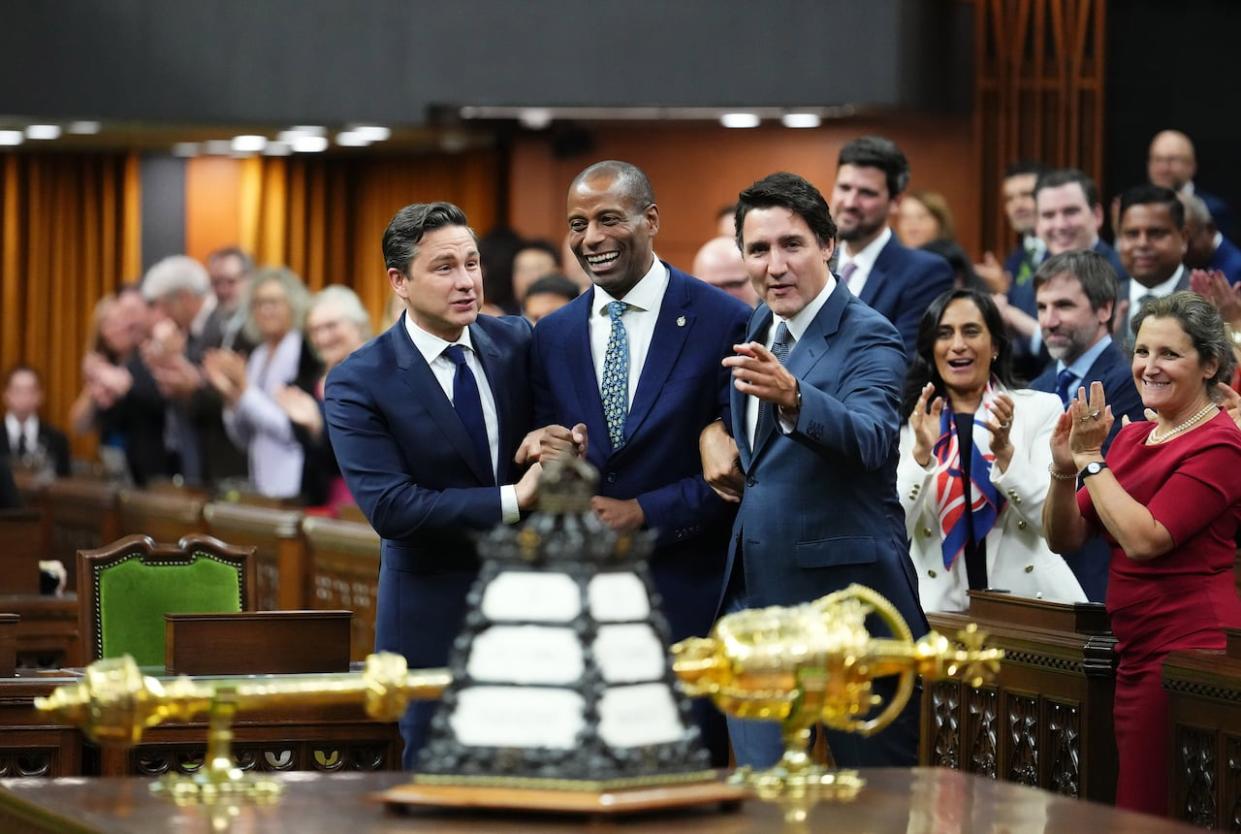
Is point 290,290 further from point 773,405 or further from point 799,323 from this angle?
point 773,405

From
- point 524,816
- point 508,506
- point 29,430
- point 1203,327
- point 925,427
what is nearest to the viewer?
point 524,816

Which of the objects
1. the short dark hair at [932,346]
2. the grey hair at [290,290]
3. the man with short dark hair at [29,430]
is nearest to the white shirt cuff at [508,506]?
the short dark hair at [932,346]

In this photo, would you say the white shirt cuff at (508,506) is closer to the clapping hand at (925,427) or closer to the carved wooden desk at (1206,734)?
the carved wooden desk at (1206,734)

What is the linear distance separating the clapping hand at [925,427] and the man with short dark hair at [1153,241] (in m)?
1.61

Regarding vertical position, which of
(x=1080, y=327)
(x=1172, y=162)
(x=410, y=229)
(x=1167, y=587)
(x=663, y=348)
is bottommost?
(x=1167, y=587)

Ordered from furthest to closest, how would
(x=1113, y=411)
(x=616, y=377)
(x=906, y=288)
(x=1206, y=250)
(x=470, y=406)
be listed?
(x=1206, y=250)
(x=906, y=288)
(x=1113, y=411)
(x=616, y=377)
(x=470, y=406)

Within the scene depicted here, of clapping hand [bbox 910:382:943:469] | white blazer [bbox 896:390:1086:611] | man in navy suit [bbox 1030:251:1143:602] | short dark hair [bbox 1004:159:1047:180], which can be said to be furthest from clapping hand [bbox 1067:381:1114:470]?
short dark hair [bbox 1004:159:1047:180]

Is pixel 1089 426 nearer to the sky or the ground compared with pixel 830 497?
nearer to the sky

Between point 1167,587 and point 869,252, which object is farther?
point 869,252

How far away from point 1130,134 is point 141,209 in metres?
7.24

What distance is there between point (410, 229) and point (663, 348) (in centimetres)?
59

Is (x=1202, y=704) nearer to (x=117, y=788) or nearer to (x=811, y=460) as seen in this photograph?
(x=811, y=460)

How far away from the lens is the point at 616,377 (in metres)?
4.72

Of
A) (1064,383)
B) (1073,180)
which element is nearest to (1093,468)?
(1064,383)
